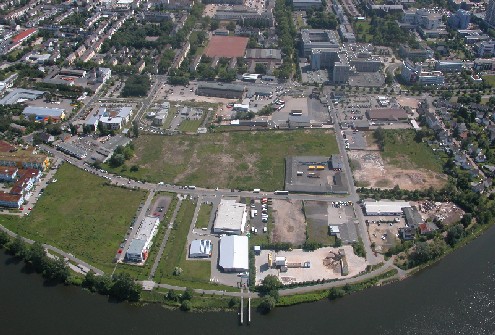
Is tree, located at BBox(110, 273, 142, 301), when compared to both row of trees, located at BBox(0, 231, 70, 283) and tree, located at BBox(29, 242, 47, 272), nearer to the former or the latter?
row of trees, located at BBox(0, 231, 70, 283)

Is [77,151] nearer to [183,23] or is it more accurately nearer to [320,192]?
[320,192]

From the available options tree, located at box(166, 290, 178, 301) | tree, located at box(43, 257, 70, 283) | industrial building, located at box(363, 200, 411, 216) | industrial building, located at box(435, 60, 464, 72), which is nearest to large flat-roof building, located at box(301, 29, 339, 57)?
industrial building, located at box(435, 60, 464, 72)

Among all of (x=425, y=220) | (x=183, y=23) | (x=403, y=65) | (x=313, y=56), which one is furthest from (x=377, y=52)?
(x=425, y=220)

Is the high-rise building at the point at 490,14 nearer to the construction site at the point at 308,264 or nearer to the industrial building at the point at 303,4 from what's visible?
the industrial building at the point at 303,4

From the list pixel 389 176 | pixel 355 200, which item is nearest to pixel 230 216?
pixel 355 200

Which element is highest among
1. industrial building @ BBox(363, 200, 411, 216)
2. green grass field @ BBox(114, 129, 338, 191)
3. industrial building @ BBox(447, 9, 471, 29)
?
industrial building @ BBox(447, 9, 471, 29)

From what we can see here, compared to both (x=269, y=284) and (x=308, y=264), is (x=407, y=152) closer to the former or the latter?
(x=308, y=264)

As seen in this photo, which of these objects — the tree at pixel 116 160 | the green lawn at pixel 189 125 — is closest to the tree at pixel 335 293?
the tree at pixel 116 160
